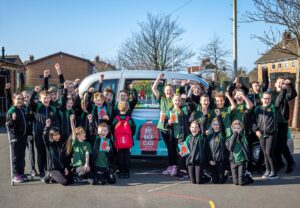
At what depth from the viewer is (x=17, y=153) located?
6434mm

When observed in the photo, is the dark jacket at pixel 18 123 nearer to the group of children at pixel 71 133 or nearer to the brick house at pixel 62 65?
the group of children at pixel 71 133

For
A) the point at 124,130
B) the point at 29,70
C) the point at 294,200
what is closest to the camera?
the point at 294,200

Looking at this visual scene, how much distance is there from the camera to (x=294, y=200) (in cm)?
536

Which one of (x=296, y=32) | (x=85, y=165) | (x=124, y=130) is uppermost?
(x=296, y=32)

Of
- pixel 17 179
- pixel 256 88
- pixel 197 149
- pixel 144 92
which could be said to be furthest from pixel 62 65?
pixel 197 149

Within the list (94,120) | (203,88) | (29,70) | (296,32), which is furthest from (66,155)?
(29,70)

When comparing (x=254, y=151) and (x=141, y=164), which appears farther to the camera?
(x=141, y=164)

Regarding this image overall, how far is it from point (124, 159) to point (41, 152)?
1.51 m

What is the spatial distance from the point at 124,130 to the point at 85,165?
955mm

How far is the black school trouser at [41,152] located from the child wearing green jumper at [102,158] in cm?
93

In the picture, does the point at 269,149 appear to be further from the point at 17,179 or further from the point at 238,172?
the point at 17,179

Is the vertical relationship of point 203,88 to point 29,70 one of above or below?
below

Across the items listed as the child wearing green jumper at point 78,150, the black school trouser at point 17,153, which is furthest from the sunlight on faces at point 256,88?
the black school trouser at point 17,153

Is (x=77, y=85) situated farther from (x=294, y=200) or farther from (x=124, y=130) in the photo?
(x=294, y=200)
